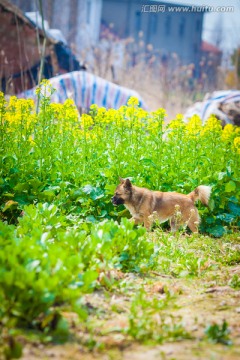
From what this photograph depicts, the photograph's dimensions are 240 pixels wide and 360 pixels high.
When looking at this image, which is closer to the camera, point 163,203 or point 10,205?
point 10,205

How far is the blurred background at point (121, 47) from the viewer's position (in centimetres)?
1253

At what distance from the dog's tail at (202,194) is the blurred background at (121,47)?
307 centimetres

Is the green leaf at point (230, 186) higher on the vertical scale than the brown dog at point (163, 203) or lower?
higher

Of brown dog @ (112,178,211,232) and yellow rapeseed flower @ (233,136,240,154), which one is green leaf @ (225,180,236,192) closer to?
brown dog @ (112,178,211,232)

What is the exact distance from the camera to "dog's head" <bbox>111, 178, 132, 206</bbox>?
5826mm

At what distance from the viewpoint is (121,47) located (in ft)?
79.4

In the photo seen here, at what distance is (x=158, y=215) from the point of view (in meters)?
6.16

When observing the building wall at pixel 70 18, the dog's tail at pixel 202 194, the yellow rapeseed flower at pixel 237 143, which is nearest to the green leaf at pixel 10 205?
the dog's tail at pixel 202 194

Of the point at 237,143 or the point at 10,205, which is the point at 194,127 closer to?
the point at 237,143

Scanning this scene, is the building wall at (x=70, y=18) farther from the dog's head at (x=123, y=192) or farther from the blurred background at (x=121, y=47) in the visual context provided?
the dog's head at (x=123, y=192)

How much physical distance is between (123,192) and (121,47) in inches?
755

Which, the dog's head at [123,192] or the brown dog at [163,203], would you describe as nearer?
the dog's head at [123,192]

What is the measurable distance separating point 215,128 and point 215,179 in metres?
0.61

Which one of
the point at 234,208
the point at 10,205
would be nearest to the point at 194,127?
the point at 234,208
